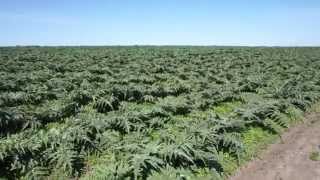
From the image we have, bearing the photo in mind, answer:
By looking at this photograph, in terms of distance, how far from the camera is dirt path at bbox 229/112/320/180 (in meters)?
8.44

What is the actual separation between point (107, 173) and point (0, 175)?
6.57 feet

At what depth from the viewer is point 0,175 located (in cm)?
739

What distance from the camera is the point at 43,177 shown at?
24.7 feet

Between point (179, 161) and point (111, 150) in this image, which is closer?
point (179, 161)

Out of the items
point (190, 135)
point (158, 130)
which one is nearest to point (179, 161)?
point (190, 135)

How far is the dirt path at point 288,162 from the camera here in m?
8.44

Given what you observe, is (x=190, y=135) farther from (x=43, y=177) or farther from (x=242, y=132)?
(x=43, y=177)

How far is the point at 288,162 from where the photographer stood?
30.3 feet

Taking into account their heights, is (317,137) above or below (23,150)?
below

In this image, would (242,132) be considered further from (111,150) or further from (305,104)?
(305,104)

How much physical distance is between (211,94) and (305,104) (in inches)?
140

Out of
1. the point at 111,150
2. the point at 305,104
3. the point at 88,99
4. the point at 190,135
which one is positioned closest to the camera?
the point at 111,150

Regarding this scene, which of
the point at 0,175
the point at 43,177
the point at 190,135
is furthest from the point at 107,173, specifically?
the point at 190,135

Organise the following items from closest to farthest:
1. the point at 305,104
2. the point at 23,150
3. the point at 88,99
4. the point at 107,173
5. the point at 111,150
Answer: the point at 107,173 < the point at 23,150 < the point at 111,150 < the point at 88,99 < the point at 305,104
